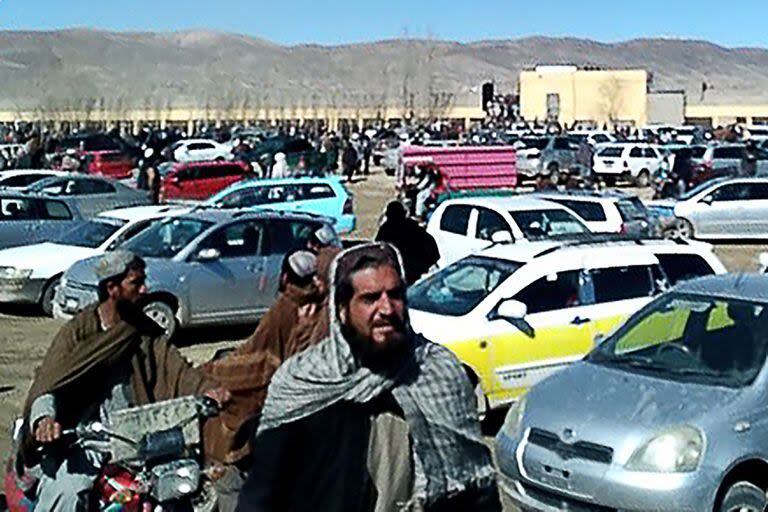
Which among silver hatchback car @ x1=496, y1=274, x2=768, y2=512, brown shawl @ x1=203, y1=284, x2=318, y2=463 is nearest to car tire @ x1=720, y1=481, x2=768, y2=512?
silver hatchback car @ x1=496, y1=274, x2=768, y2=512

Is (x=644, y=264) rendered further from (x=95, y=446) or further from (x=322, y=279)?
(x=95, y=446)

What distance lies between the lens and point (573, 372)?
8.27m

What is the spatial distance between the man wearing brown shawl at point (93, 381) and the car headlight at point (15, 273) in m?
11.7

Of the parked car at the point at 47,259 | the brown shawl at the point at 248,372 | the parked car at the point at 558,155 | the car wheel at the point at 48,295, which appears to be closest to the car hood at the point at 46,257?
the parked car at the point at 47,259

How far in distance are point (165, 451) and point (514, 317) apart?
6.15 m

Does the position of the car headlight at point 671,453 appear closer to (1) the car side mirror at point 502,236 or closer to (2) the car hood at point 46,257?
(1) the car side mirror at point 502,236

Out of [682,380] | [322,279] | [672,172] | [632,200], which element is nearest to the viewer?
[322,279]

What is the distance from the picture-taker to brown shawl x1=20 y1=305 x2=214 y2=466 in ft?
16.5

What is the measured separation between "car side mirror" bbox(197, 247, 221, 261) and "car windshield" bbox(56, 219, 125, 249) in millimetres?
2845

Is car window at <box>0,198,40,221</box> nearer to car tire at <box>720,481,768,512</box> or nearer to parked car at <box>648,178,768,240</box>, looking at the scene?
parked car at <box>648,178,768,240</box>

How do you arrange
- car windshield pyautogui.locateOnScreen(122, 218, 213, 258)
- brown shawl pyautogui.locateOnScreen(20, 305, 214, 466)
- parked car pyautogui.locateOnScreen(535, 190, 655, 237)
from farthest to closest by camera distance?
parked car pyautogui.locateOnScreen(535, 190, 655, 237)
car windshield pyautogui.locateOnScreen(122, 218, 213, 258)
brown shawl pyautogui.locateOnScreen(20, 305, 214, 466)

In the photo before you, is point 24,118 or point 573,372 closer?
point 573,372

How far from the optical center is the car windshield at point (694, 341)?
25.4ft

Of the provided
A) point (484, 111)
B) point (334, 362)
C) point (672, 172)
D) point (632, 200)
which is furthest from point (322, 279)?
point (484, 111)
